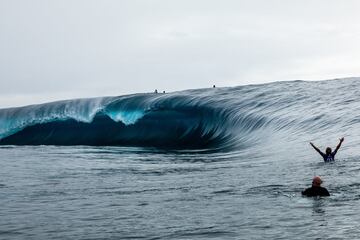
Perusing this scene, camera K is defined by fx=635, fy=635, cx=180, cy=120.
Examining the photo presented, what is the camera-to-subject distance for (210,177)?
20469 millimetres

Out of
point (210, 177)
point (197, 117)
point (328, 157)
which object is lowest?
point (210, 177)

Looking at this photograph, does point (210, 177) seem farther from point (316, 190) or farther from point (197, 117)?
point (197, 117)

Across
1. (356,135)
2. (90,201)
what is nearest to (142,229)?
(90,201)

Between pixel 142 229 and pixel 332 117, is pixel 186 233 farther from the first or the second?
pixel 332 117

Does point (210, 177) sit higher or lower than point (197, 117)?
lower

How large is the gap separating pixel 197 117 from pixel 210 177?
26.7 metres

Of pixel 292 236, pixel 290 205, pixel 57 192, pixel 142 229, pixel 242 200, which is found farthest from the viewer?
pixel 57 192

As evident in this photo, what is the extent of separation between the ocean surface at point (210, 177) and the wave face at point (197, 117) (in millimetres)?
134

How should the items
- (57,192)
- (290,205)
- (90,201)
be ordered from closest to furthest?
(290,205)
(90,201)
(57,192)

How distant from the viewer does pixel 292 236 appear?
11.3 m

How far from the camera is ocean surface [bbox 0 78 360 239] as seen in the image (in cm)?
1262

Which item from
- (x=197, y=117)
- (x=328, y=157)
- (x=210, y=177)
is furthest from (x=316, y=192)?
(x=197, y=117)

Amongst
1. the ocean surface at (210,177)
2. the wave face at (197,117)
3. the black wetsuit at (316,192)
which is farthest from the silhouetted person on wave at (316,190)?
the wave face at (197,117)

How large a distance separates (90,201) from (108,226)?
359 centimetres
